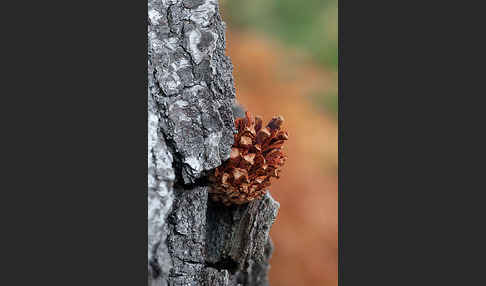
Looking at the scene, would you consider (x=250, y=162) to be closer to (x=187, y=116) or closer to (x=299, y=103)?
(x=187, y=116)

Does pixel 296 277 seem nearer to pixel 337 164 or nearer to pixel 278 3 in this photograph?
pixel 337 164

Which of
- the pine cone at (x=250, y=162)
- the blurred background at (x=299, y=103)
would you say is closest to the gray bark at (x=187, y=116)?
the pine cone at (x=250, y=162)

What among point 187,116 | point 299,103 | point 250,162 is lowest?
point 250,162

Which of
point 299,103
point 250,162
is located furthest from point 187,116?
point 299,103

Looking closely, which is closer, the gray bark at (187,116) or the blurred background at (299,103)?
the gray bark at (187,116)

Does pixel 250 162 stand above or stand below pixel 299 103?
below

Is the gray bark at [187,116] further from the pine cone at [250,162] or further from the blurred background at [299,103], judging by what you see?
the blurred background at [299,103]

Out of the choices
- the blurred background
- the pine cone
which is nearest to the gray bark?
the pine cone

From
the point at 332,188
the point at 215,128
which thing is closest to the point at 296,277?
the point at 332,188
